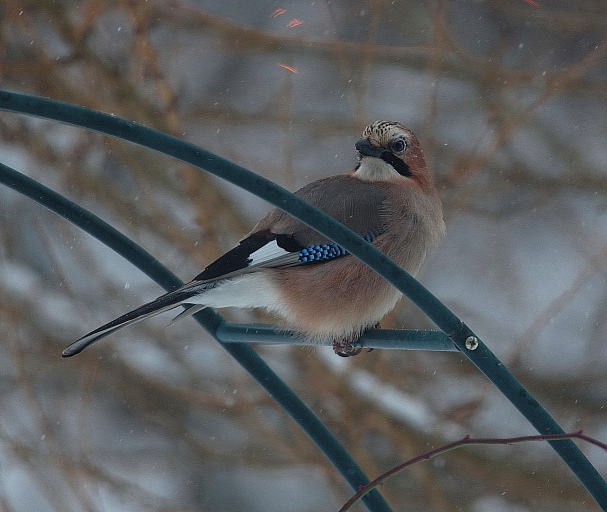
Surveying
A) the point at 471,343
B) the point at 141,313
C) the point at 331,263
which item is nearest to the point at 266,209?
the point at 331,263

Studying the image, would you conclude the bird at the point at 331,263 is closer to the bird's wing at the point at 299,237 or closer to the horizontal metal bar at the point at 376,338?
the bird's wing at the point at 299,237

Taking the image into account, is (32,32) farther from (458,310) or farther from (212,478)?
(212,478)

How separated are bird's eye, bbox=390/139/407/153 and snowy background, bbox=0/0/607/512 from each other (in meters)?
0.74

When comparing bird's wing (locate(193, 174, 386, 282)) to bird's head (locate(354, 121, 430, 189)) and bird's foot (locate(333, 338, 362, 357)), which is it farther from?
bird's foot (locate(333, 338, 362, 357))

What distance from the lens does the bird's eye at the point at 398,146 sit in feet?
10.9

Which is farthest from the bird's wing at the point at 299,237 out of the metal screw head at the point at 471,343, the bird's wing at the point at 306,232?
the metal screw head at the point at 471,343

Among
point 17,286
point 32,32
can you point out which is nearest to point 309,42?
point 32,32

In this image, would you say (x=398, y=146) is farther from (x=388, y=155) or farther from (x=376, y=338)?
(x=376, y=338)

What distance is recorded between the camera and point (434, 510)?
464 cm

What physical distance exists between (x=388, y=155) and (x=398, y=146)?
0.05 metres

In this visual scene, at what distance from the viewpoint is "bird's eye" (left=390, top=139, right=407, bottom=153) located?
332 centimetres

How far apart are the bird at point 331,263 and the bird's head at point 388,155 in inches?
1.2

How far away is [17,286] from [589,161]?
3347 mm

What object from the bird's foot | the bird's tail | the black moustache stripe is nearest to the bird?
the bird's foot
